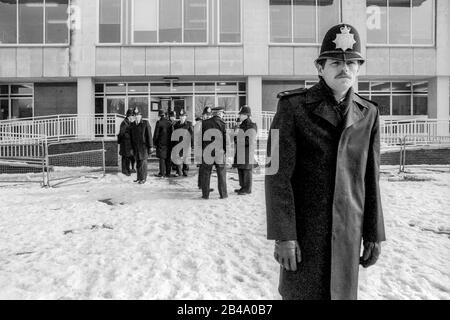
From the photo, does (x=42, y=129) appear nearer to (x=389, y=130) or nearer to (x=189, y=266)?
(x=389, y=130)

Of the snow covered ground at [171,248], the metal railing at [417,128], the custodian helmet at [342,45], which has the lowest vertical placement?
the snow covered ground at [171,248]

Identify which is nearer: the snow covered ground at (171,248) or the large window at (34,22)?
the snow covered ground at (171,248)

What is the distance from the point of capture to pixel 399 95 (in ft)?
78.9

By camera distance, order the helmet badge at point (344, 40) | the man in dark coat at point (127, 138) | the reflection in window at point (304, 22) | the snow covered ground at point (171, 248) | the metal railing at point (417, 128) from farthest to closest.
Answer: the reflection in window at point (304, 22)
the metal railing at point (417, 128)
the man in dark coat at point (127, 138)
the snow covered ground at point (171, 248)
the helmet badge at point (344, 40)

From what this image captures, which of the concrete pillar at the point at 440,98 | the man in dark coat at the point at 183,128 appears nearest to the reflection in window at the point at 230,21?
the man in dark coat at the point at 183,128

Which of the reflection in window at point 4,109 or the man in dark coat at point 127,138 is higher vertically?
the reflection in window at point 4,109

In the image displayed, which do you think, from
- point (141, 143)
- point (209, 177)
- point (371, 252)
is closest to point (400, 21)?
point (141, 143)

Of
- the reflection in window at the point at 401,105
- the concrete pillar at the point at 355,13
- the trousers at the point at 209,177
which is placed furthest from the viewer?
the reflection in window at the point at 401,105

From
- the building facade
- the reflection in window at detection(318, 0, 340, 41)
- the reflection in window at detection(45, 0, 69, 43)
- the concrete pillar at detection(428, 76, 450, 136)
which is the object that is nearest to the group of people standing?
the building facade

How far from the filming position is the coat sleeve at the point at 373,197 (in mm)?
2586

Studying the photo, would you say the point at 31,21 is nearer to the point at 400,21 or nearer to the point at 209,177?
the point at 209,177

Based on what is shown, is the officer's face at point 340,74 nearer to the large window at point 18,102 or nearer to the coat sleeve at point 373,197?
the coat sleeve at point 373,197

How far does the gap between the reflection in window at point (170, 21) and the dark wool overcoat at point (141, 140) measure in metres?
11.0

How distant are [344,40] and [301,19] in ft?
70.6
